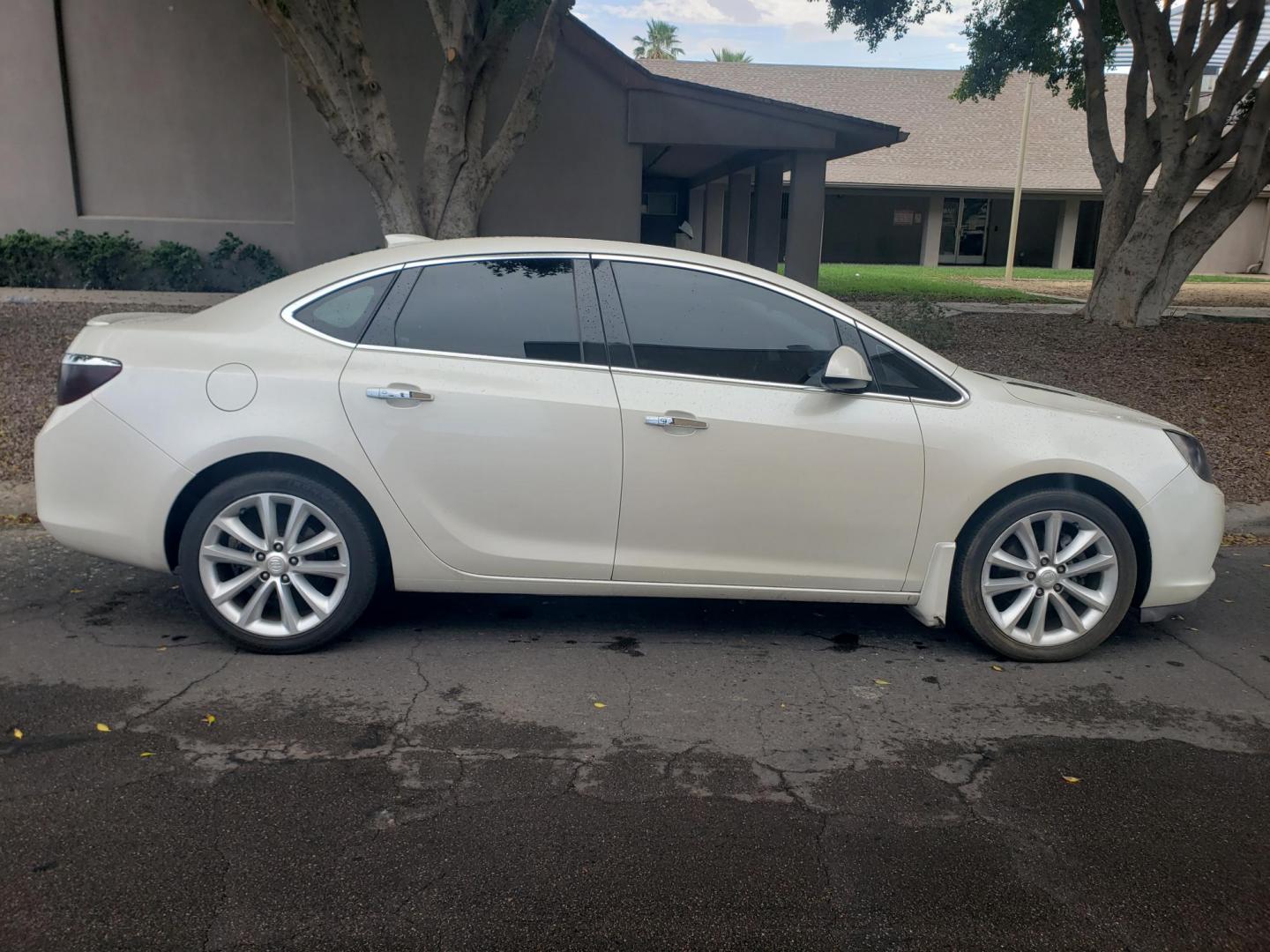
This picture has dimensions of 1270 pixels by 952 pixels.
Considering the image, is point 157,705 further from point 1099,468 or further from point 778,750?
point 1099,468

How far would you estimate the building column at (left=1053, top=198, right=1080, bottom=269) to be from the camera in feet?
112

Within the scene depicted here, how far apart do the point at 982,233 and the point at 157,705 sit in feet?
119

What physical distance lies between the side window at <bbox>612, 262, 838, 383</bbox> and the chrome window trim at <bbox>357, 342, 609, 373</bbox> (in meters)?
0.24

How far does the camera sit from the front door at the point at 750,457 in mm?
4344

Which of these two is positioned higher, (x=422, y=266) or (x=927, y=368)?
(x=422, y=266)

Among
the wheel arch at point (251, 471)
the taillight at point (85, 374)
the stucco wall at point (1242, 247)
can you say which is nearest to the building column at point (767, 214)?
the wheel arch at point (251, 471)

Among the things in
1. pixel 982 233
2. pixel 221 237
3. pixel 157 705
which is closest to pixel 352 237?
pixel 221 237

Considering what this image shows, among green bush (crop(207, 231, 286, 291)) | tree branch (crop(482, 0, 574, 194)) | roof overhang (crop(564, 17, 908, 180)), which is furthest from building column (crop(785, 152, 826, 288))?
green bush (crop(207, 231, 286, 291))

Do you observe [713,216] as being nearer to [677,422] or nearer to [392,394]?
[677,422]

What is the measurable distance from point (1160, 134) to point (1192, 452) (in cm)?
931

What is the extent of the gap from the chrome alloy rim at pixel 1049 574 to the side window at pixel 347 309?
288 cm

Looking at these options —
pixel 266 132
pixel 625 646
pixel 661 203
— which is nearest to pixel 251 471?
pixel 625 646

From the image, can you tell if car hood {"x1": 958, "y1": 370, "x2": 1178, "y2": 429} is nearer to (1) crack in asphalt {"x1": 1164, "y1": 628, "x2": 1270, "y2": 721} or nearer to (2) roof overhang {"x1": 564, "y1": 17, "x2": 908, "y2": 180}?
(1) crack in asphalt {"x1": 1164, "y1": 628, "x2": 1270, "y2": 721}

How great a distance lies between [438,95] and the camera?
10.4 metres
